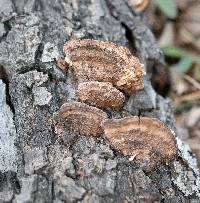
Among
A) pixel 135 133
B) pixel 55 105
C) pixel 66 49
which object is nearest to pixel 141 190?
pixel 135 133

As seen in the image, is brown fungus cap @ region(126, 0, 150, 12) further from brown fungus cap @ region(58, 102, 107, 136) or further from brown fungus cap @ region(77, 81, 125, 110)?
brown fungus cap @ region(58, 102, 107, 136)

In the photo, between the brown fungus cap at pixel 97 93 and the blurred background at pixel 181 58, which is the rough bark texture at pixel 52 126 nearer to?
the brown fungus cap at pixel 97 93

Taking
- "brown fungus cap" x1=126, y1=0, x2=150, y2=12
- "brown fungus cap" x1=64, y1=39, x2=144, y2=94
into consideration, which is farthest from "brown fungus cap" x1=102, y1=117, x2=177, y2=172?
"brown fungus cap" x1=126, y1=0, x2=150, y2=12

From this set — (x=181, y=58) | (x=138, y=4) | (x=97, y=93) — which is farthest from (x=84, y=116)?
(x=181, y=58)

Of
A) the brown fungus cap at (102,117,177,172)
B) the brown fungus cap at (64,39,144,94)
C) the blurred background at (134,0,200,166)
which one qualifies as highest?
the blurred background at (134,0,200,166)

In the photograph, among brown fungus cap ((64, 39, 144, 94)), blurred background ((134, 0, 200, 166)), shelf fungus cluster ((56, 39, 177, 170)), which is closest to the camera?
shelf fungus cluster ((56, 39, 177, 170))

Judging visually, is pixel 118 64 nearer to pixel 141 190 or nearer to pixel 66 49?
pixel 66 49

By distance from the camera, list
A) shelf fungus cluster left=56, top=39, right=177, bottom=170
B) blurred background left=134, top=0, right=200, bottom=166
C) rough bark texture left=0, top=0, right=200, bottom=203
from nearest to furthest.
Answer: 1. rough bark texture left=0, top=0, right=200, bottom=203
2. shelf fungus cluster left=56, top=39, right=177, bottom=170
3. blurred background left=134, top=0, right=200, bottom=166

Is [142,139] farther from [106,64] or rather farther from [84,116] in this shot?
[106,64]

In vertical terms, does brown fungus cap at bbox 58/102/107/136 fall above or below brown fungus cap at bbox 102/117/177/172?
above

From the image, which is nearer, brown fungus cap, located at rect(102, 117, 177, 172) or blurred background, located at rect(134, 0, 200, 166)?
brown fungus cap, located at rect(102, 117, 177, 172)
